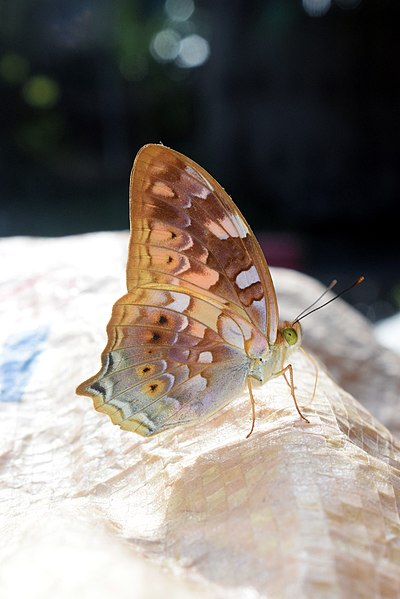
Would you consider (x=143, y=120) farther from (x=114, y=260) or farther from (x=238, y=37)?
(x=114, y=260)

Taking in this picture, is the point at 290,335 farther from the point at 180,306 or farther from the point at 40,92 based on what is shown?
the point at 40,92

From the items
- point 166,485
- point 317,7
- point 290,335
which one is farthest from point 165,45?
point 166,485

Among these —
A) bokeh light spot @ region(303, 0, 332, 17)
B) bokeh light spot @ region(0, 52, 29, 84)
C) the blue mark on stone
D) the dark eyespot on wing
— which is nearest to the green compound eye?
the dark eyespot on wing

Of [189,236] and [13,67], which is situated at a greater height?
[13,67]

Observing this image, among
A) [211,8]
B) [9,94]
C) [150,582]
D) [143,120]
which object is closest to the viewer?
[150,582]

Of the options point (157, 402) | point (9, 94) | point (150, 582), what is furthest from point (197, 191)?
point (9, 94)

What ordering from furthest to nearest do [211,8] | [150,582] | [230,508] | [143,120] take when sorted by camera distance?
[143,120] < [211,8] < [230,508] < [150,582]

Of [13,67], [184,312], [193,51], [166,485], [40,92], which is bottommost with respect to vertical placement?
[166,485]

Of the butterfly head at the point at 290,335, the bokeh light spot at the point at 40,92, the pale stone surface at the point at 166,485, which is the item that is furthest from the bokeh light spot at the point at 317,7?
the butterfly head at the point at 290,335
